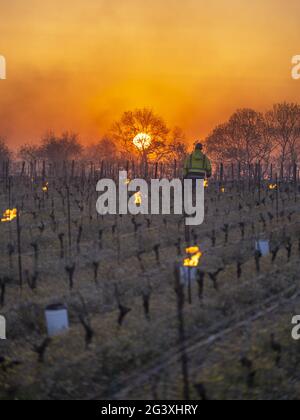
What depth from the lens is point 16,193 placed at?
2522cm

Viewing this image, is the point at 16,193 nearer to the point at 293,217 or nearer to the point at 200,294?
the point at 293,217

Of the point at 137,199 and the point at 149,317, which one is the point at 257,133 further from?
the point at 149,317

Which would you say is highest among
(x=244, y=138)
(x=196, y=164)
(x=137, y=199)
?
(x=244, y=138)

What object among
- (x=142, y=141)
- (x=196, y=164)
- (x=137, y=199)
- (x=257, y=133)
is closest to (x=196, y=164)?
(x=196, y=164)

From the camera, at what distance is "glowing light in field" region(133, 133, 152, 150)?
5541 cm

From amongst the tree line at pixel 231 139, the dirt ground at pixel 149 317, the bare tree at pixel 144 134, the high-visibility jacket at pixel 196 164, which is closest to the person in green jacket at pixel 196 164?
the high-visibility jacket at pixel 196 164

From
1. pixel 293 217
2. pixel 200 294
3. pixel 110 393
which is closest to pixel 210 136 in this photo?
pixel 293 217

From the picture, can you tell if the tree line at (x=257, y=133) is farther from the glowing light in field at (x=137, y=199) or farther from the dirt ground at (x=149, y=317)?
the dirt ground at (x=149, y=317)

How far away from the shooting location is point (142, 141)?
183 ft

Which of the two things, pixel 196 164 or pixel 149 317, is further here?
pixel 196 164

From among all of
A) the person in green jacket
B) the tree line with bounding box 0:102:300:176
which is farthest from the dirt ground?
the tree line with bounding box 0:102:300:176

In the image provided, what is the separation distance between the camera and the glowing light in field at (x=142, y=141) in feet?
182

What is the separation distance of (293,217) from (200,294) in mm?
9980

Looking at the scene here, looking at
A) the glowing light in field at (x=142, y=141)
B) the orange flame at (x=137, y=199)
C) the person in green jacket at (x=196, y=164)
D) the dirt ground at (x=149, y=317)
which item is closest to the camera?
the dirt ground at (x=149, y=317)
